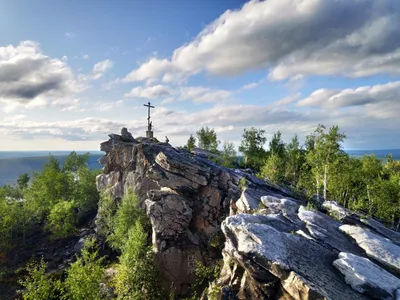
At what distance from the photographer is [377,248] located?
19922 millimetres

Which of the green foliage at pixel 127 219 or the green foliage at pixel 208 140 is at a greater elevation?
the green foliage at pixel 208 140

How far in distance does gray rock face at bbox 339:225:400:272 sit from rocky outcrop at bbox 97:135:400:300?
0.25 ft

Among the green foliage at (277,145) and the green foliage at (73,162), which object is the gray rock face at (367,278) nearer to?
the green foliage at (277,145)

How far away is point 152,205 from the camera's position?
4028 cm

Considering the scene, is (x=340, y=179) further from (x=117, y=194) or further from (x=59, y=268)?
(x=59, y=268)

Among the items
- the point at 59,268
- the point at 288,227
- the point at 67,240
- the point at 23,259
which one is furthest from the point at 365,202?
the point at 23,259

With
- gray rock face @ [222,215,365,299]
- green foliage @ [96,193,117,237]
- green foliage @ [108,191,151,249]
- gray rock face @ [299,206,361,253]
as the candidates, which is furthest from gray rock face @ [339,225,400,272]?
green foliage @ [96,193,117,237]

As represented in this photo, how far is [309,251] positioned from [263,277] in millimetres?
4097

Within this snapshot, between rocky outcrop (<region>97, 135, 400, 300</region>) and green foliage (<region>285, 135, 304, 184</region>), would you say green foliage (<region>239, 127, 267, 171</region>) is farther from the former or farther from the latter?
rocky outcrop (<region>97, 135, 400, 300</region>)

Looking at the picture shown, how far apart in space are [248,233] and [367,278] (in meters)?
8.02

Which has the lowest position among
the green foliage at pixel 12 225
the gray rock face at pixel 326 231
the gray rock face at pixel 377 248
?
the green foliage at pixel 12 225

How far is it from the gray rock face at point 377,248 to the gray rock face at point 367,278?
2.57 m

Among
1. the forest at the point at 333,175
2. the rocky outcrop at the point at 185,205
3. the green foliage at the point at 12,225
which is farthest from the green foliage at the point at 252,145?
the green foliage at the point at 12,225

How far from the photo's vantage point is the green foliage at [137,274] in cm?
3034
